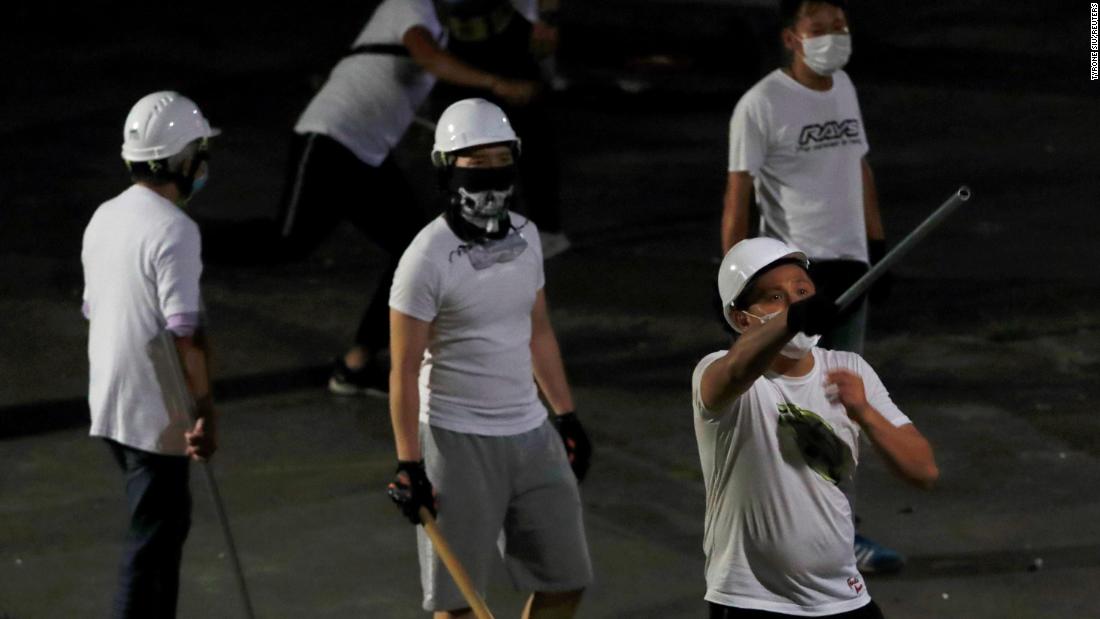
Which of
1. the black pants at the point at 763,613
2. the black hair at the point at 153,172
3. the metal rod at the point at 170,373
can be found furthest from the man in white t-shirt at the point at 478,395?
the black pants at the point at 763,613

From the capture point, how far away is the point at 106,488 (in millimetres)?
8180

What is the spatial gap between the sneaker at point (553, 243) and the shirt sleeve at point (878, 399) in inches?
283

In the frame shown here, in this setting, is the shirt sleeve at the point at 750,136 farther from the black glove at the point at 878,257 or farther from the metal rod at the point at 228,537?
the metal rod at the point at 228,537

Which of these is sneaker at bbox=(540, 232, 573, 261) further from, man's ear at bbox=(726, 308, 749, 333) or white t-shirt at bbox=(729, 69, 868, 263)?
man's ear at bbox=(726, 308, 749, 333)

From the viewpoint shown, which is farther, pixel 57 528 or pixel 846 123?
pixel 57 528

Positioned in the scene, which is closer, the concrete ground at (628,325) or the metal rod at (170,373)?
the metal rod at (170,373)

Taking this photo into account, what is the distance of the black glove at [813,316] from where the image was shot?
3967 millimetres

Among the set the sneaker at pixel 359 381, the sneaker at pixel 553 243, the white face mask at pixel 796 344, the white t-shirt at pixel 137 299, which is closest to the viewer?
the white face mask at pixel 796 344

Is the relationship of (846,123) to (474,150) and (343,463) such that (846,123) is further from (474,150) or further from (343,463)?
(343,463)

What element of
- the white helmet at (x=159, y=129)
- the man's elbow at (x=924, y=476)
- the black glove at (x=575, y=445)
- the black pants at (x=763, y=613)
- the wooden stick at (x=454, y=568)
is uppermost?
the white helmet at (x=159, y=129)

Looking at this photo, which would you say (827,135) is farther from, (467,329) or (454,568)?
(454,568)

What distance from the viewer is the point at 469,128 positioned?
5719 mm

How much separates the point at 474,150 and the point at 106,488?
321 centimetres

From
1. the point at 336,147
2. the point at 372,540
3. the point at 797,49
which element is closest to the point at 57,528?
the point at 372,540
